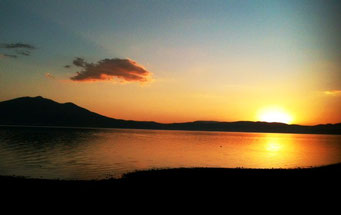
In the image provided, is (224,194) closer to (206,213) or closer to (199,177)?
(206,213)

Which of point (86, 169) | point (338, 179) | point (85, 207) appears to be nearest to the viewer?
point (85, 207)

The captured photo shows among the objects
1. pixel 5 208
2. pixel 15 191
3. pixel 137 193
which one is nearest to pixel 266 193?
pixel 137 193

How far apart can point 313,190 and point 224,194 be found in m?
8.02

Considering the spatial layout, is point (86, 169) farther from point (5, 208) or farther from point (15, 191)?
point (5, 208)

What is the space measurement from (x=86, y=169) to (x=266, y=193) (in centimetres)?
3026

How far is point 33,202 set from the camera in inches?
695

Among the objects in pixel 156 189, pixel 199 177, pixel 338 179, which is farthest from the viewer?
pixel 199 177

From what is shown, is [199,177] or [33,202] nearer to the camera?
[33,202]

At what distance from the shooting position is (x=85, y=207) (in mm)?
16625

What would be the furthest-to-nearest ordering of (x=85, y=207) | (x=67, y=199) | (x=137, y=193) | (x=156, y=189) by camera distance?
(x=156, y=189), (x=137, y=193), (x=67, y=199), (x=85, y=207)

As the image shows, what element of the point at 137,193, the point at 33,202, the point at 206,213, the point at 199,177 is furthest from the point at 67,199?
the point at 199,177

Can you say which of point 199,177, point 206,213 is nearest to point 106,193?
point 206,213

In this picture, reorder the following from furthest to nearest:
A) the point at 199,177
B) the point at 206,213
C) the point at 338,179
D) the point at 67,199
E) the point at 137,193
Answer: the point at 199,177
the point at 338,179
the point at 137,193
the point at 67,199
the point at 206,213

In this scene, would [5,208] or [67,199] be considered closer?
[5,208]
